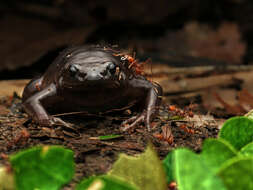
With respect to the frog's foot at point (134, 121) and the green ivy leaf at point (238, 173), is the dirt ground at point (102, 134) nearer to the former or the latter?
the frog's foot at point (134, 121)

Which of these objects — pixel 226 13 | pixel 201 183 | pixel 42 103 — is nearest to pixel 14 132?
pixel 42 103

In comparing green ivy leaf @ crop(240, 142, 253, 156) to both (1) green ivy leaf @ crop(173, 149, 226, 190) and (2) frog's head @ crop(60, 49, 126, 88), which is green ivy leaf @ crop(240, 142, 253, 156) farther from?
(2) frog's head @ crop(60, 49, 126, 88)

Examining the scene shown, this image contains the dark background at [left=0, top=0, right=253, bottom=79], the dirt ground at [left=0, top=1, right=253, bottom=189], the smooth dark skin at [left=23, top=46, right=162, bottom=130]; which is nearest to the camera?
the dirt ground at [left=0, top=1, right=253, bottom=189]

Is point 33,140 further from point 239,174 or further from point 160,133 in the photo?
point 239,174

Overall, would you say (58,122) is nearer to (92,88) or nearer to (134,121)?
(92,88)

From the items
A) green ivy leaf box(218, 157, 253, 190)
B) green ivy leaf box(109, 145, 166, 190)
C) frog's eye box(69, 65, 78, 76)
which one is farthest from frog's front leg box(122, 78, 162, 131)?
green ivy leaf box(218, 157, 253, 190)

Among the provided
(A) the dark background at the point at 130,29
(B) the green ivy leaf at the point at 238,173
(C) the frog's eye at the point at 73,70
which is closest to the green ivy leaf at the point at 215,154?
(B) the green ivy leaf at the point at 238,173

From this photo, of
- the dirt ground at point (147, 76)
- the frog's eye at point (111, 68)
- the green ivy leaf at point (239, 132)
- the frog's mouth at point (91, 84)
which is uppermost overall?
the frog's eye at point (111, 68)
